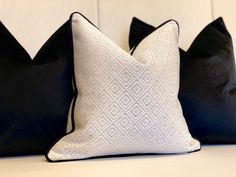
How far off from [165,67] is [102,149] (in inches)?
11.1

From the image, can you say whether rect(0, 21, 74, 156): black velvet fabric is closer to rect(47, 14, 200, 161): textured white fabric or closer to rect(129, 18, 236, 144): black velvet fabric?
rect(47, 14, 200, 161): textured white fabric

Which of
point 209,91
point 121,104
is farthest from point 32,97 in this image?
point 209,91

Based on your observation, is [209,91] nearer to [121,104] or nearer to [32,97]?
[121,104]

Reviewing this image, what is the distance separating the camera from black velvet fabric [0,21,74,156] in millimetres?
945

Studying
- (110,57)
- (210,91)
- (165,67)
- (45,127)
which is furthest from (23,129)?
(210,91)

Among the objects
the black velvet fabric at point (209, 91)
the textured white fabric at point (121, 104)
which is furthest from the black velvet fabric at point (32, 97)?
the black velvet fabric at point (209, 91)

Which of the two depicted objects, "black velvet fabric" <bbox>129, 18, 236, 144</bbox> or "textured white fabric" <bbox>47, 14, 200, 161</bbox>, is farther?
"black velvet fabric" <bbox>129, 18, 236, 144</bbox>

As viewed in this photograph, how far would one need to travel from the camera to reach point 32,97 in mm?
960

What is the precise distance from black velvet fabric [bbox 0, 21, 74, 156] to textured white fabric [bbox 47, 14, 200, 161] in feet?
0.16

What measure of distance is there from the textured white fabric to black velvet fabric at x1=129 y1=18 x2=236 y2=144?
0.09 m

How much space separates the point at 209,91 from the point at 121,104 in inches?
12.4

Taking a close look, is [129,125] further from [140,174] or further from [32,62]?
[32,62]

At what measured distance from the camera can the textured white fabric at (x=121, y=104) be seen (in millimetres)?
893

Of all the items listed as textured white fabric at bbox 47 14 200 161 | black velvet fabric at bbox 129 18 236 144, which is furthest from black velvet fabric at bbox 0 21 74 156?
black velvet fabric at bbox 129 18 236 144
